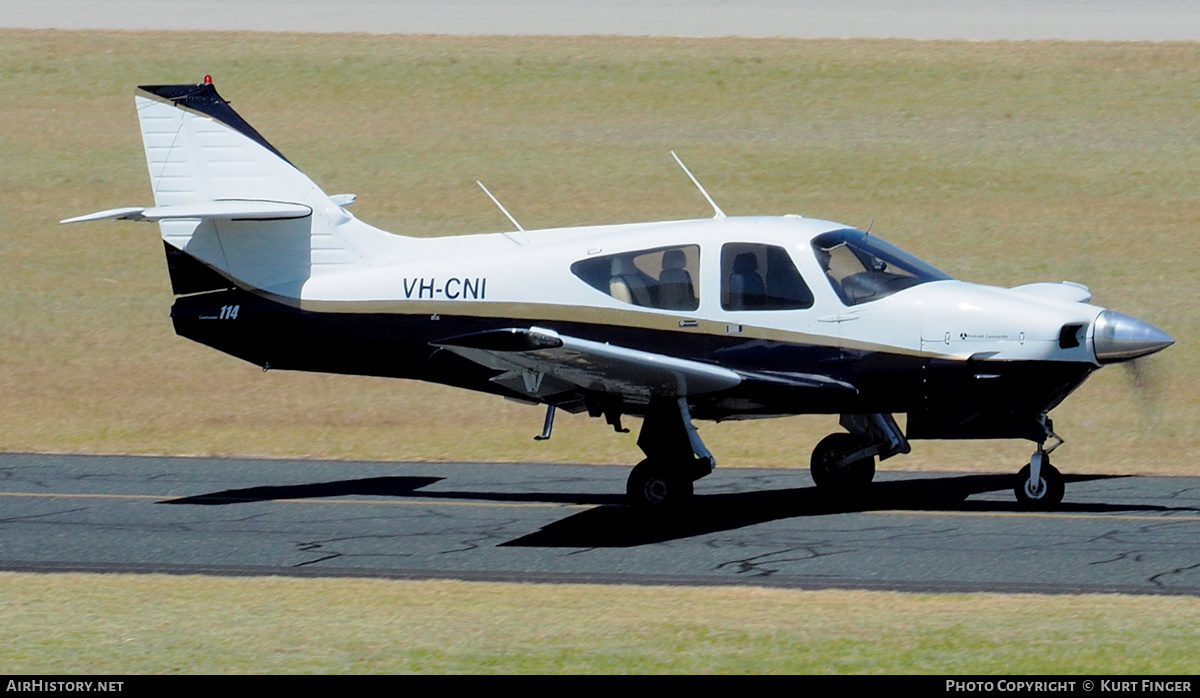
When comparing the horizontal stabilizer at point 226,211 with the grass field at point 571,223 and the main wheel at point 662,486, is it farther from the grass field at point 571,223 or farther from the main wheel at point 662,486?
the main wheel at point 662,486

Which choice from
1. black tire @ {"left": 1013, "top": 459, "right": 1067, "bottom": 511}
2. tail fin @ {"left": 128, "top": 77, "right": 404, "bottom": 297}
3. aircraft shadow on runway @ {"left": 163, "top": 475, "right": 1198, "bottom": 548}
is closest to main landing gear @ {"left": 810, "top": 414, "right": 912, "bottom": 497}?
aircraft shadow on runway @ {"left": 163, "top": 475, "right": 1198, "bottom": 548}

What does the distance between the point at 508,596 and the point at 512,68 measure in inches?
799

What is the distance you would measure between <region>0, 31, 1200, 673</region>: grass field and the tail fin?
10.1ft

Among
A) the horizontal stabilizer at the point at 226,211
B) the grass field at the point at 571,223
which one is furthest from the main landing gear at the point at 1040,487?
the horizontal stabilizer at the point at 226,211

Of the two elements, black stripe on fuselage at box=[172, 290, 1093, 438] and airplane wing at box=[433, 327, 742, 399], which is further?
black stripe on fuselage at box=[172, 290, 1093, 438]

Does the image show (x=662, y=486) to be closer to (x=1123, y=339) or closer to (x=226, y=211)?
(x=1123, y=339)

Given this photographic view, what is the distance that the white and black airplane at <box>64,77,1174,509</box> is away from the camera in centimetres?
1112

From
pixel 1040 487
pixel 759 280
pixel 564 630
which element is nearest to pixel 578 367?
pixel 759 280

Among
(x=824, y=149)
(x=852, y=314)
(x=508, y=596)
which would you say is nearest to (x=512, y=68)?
(x=824, y=149)

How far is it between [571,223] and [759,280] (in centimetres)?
970

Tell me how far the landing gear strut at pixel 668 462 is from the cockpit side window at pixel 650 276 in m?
0.84

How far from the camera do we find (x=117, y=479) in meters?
14.1

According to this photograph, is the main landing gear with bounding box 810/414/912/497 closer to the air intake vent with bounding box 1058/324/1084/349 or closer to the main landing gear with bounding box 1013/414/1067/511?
the main landing gear with bounding box 1013/414/1067/511

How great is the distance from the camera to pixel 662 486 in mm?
11742
